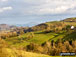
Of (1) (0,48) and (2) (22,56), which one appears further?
(2) (22,56)

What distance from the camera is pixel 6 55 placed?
18.0m

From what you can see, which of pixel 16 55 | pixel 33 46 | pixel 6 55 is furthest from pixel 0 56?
pixel 33 46

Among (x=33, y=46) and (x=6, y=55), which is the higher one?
(x=6, y=55)

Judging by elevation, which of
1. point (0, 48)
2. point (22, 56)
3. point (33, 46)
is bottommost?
point (33, 46)

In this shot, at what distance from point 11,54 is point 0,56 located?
1721 millimetres

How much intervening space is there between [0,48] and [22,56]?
322 cm

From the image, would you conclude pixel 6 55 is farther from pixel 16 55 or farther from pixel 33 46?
pixel 33 46

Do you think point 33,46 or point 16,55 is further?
point 33,46

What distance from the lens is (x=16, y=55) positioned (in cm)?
1958

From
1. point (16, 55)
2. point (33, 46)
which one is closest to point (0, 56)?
point (16, 55)

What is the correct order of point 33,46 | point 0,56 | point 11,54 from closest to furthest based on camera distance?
point 0,56 < point 11,54 < point 33,46

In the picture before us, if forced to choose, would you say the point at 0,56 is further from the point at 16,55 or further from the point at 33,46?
the point at 33,46

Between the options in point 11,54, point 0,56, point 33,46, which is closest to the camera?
point 0,56

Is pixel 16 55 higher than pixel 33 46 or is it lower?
higher
